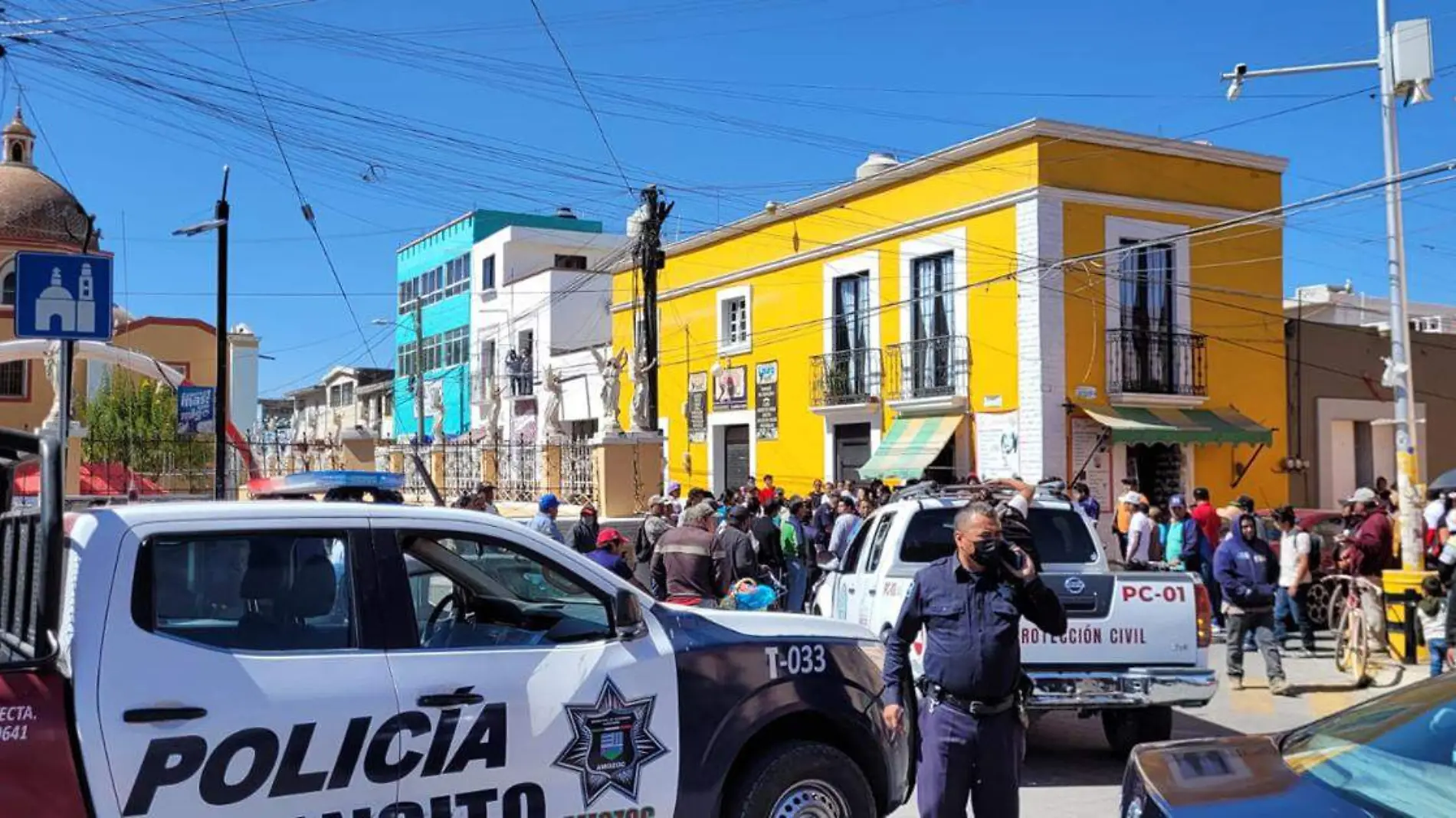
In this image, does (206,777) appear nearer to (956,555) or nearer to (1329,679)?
(956,555)

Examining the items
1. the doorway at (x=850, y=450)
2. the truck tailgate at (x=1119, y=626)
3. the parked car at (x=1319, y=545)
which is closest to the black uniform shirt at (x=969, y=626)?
the truck tailgate at (x=1119, y=626)

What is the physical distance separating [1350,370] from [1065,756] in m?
19.0

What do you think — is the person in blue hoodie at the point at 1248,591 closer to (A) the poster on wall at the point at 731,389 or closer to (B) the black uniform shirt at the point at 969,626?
(B) the black uniform shirt at the point at 969,626

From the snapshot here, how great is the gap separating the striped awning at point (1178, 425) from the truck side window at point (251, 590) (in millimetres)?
18079

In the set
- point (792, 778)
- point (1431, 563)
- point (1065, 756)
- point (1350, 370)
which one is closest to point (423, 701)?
point (792, 778)

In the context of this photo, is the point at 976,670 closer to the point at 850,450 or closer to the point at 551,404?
the point at 850,450

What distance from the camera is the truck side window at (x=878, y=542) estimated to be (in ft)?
30.9

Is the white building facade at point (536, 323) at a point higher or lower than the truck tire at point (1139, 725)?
higher

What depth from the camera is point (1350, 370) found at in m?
24.5

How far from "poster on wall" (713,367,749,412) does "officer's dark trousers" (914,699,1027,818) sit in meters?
24.1

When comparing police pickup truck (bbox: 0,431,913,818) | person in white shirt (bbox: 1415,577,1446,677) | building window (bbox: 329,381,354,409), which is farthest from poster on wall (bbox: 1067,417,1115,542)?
building window (bbox: 329,381,354,409)

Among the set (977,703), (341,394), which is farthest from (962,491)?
(341,394)

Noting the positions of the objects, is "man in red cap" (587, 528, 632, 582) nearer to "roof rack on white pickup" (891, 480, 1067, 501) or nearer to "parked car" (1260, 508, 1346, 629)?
"roof rack on white pickup" (891, 480, 1067, 501)

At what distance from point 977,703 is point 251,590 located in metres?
2.91
